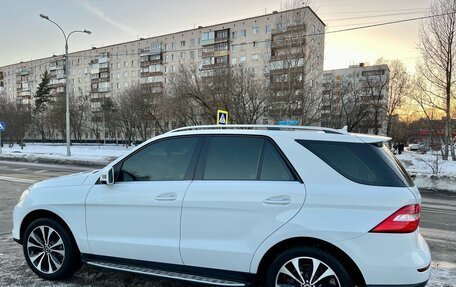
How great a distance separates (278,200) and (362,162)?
2.59 ft

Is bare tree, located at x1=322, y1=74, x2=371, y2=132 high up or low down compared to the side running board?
up

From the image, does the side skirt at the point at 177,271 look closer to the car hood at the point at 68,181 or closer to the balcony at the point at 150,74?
the car hood at the point at 68,181

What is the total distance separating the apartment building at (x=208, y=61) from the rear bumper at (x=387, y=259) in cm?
2165

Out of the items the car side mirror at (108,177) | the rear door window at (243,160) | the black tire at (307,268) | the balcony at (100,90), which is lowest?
the black tire at (307,268)

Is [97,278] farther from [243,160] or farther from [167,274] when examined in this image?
[243,160]

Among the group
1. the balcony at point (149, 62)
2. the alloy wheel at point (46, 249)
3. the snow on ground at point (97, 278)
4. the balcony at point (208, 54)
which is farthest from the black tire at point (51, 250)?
the balcony at point (149, 62)

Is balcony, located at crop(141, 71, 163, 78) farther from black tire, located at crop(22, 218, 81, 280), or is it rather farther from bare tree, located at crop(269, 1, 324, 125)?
black tire, located at crop(22, 218, 81, 280)

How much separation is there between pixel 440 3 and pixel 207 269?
26.7 metres

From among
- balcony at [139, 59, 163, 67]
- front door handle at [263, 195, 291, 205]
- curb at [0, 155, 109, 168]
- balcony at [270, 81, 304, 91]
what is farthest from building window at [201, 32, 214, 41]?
front door handle at [263, 195, 291, 205]

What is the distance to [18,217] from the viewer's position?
4.01m

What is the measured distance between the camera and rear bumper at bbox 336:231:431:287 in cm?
262

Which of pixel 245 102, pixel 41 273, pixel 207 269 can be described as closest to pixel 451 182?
pixel 207 269

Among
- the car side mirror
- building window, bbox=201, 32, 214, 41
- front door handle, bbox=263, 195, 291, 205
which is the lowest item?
front door handle, bbox=263, 195, 291, 205

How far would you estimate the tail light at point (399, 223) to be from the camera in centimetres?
264
